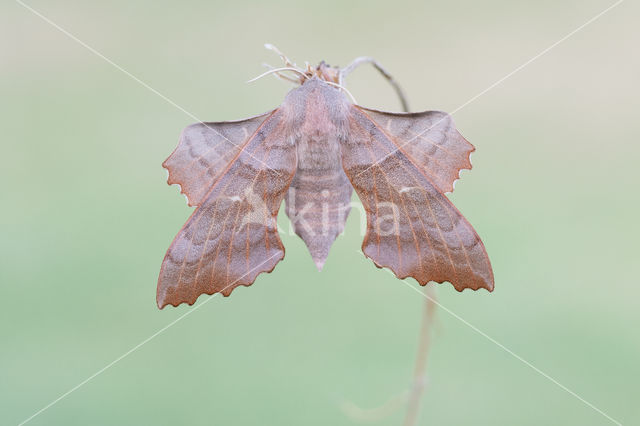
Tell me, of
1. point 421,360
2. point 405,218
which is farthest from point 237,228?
point 421,360

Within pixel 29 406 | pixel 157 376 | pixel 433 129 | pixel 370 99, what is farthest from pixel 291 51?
pixel 433 129

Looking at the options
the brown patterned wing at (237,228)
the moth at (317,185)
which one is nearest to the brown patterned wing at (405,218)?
the moth at (317,185)

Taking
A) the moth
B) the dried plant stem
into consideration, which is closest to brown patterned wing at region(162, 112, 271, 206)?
the moth

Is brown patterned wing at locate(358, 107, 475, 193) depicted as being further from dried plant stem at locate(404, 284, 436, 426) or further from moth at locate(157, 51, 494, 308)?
dried plant stem at locate(404, 284, 436, 426)

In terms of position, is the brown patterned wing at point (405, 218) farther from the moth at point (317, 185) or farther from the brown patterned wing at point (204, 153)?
the brown patterned wing at point (204, 153)

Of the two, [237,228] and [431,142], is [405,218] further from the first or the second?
[237,228]

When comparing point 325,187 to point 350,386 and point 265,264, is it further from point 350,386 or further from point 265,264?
point 350,386
